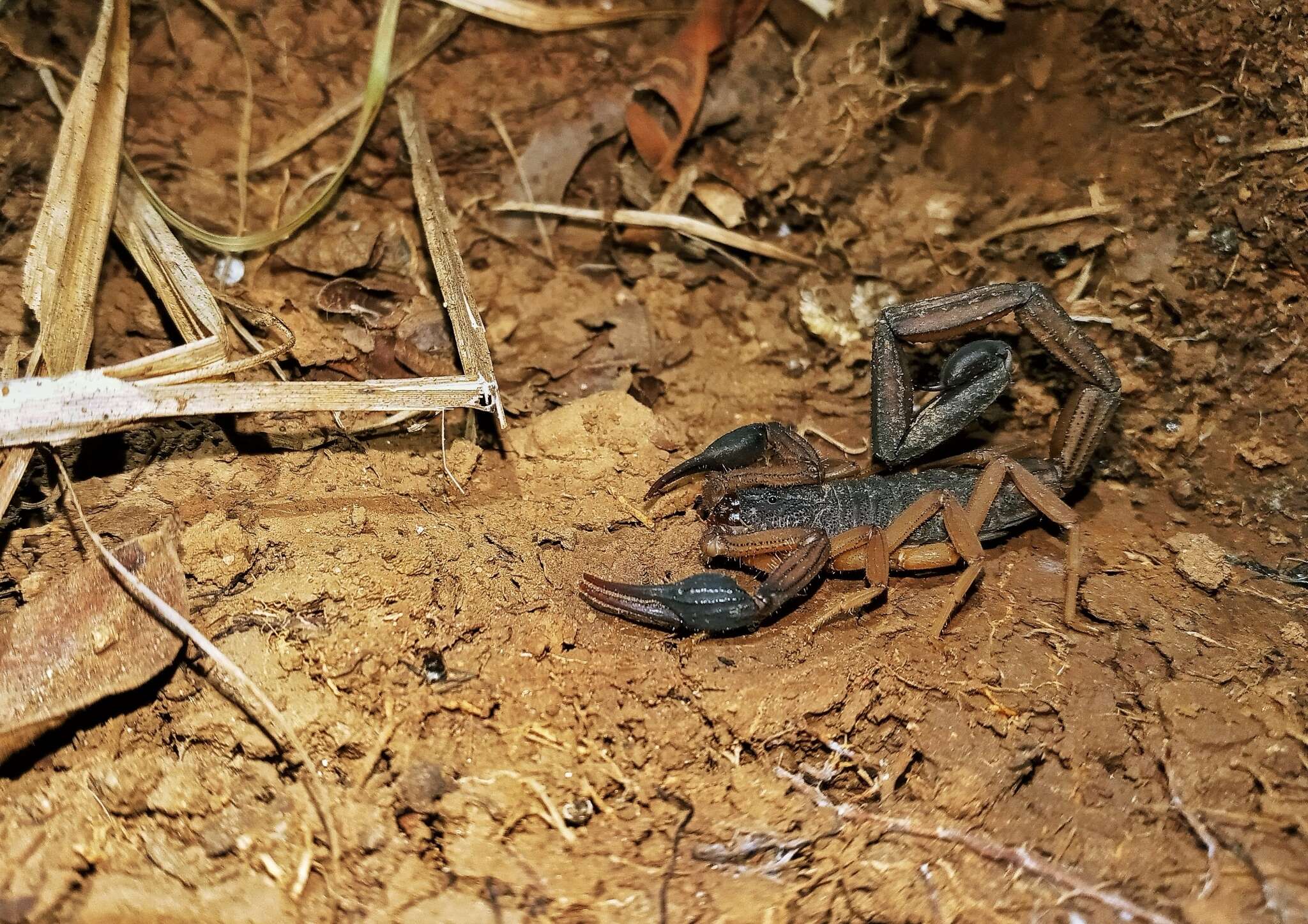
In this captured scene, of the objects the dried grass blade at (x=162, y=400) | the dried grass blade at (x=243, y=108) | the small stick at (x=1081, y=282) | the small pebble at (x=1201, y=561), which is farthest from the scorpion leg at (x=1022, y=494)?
the dried grass blade at (x=243, y=108)

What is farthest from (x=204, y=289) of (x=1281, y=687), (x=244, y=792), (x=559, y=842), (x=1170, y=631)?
(x=1281, y=687)

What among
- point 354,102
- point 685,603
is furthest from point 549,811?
point 354,102

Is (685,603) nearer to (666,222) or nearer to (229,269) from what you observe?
(666,222)

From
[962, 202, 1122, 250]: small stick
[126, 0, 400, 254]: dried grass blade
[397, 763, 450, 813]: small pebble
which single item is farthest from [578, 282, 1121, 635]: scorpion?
[126, 0, 400, 254]: dried grass blade

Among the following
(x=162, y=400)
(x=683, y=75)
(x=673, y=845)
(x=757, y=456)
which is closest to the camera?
(x=673, y=845)

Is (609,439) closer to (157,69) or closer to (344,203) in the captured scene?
(344,203)

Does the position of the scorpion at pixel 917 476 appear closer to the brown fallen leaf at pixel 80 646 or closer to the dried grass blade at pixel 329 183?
the brown fallen leaf at pixel 80 646

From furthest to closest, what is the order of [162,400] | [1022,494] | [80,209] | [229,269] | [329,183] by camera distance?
1. [329,183]
2. [229,269]
3. [1022,494]
4. [80,209]
5. [162,400]
